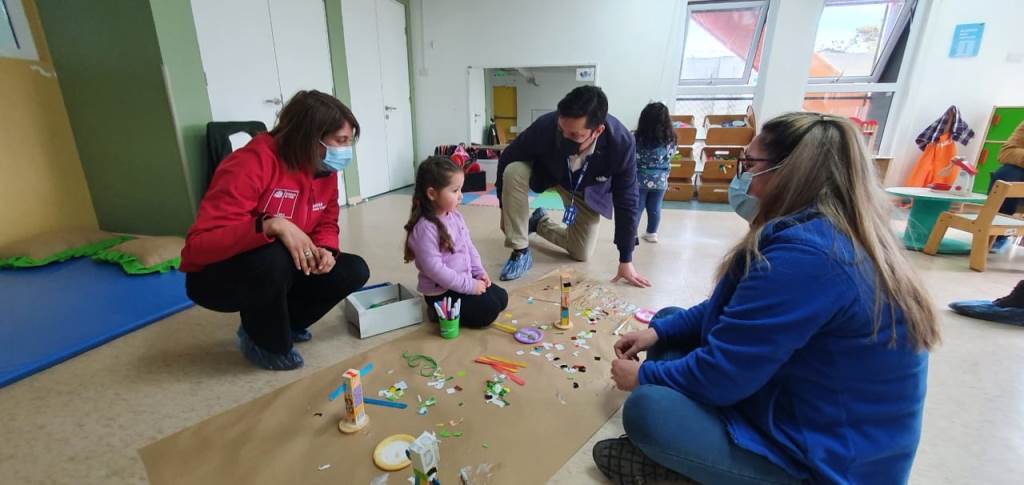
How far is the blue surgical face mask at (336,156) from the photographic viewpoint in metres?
1.53

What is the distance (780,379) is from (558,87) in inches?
250

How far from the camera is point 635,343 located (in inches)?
48.7

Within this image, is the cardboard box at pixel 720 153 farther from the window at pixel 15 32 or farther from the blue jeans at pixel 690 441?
the window at pixel 15 32

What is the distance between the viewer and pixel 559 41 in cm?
534

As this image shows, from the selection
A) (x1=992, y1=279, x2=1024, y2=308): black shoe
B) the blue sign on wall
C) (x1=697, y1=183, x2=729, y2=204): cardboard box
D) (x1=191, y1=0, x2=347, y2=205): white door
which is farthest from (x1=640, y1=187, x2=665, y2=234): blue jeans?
the blue sign on wall

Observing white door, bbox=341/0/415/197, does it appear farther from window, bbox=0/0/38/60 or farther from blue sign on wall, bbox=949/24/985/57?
blue sign on wall, bbox=949/24/985/57

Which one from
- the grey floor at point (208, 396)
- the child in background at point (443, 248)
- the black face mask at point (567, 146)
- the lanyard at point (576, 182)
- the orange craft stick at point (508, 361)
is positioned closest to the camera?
the grey floor at point (208, 396)

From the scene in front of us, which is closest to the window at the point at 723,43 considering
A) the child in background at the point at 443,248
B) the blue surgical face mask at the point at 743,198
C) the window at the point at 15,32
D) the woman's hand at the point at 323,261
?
the child in background at the point at 443,248

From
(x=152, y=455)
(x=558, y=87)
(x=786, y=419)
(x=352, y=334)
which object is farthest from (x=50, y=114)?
(x=558, y=87)

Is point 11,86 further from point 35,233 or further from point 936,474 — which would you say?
point 936,474

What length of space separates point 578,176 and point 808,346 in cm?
182

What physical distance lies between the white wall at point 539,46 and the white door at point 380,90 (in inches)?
Answer: 12.4

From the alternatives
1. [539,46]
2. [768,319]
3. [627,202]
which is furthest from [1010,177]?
[539,46]

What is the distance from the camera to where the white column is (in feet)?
15.0
